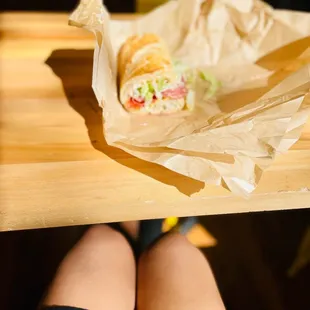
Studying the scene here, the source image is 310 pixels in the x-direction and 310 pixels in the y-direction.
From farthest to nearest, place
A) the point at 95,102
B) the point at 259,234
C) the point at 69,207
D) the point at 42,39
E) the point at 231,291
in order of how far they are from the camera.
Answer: the point at 259,234, the point at 231,291, the point at 42,39, the point at 95,102, the point at 69,207

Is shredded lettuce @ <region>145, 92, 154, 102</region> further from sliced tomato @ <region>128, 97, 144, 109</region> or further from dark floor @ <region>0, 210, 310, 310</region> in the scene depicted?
dark floor @ <region>0, 210, 310, 310</region>

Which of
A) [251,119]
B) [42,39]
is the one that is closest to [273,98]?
[251,119]

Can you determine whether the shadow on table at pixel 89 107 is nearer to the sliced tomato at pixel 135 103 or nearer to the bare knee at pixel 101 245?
the sliced tomato at pixel 135 103

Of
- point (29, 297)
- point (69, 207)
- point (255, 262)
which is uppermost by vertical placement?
point (69, 207)

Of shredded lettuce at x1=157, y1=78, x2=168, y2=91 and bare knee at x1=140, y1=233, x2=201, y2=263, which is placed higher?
shredded lettuce at x1=157, y1=78, x2=168, y2=91

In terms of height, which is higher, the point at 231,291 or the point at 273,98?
the point at 273,98

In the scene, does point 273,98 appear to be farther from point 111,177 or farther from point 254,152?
point 111,177

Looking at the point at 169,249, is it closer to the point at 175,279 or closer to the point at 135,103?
the point at 175,279

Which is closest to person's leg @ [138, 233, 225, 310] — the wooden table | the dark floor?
the wooden table
